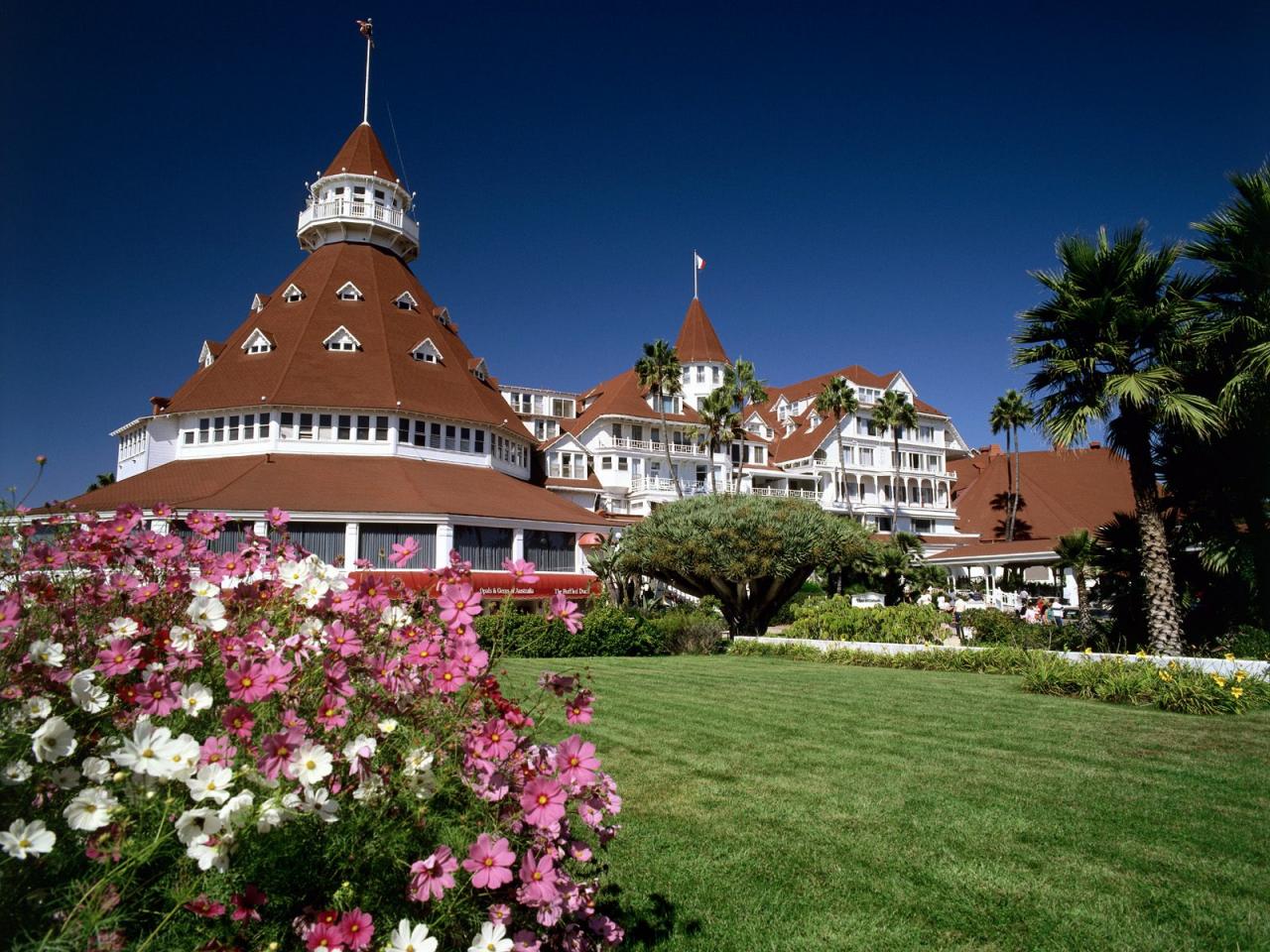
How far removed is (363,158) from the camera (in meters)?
55.2

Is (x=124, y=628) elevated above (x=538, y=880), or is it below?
above

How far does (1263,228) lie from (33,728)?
2269 centimetres

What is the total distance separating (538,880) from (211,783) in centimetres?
130

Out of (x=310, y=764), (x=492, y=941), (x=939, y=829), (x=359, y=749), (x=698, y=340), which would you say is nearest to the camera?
(x=310, y=764)

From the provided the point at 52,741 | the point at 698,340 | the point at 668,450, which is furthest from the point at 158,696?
the point at 698,340

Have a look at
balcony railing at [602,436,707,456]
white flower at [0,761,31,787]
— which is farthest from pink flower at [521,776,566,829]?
balcony railing at [602,436,707,456]

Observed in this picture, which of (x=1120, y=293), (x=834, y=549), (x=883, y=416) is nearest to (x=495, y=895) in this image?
(x=1120, y=293)

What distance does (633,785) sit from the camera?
812 centimetres

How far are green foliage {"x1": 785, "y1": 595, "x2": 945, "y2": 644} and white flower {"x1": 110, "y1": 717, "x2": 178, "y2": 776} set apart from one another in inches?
941

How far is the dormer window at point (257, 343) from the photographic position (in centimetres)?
4547

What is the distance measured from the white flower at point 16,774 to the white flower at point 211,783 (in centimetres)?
59

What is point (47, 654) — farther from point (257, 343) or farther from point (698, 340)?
point (698, 340)

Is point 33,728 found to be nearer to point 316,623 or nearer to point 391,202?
point 316,623

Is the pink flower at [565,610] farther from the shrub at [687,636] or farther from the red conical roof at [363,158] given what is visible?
the red conical roof at [363,158]
